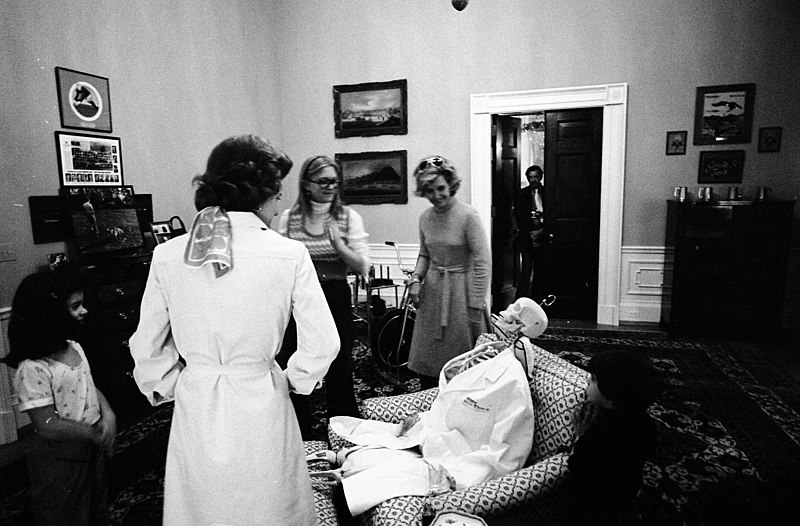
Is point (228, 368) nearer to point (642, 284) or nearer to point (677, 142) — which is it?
point (642, 284)

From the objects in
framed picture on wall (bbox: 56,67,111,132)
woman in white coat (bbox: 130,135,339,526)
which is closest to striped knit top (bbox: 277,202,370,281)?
woman in white coat (bbox: 130,135,339,526)

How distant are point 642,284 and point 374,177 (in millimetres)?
3380

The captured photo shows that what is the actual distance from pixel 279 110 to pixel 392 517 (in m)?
6.22

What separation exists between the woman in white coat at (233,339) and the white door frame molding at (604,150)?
204 inches

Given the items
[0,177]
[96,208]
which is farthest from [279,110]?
[0,177]

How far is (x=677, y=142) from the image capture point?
602 cm

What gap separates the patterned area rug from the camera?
2.72 meters

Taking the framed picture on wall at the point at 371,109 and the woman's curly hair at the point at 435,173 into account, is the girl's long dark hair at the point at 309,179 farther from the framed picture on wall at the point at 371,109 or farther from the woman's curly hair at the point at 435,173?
the framed picture on wall at the point at 371,109

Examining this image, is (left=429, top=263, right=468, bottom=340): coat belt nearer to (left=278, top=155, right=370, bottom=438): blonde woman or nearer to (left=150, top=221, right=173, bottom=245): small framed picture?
(left=278, top=155, right=370, bottom=438): blonde woman

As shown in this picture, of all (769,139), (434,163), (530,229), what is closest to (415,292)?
(434,163)

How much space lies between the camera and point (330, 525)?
6.62 feet

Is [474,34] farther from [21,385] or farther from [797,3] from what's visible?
[21,385]

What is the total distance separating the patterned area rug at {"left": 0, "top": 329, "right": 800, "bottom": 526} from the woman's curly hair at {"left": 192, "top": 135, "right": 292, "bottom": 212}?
188 cm

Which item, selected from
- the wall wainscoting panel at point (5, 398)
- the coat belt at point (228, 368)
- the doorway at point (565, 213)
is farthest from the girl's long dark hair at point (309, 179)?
the doorway at point (565, 213)
